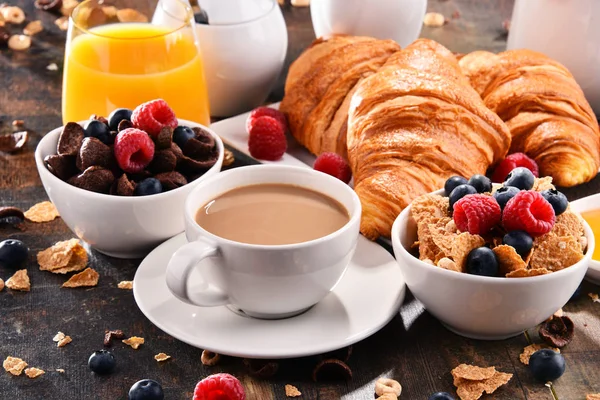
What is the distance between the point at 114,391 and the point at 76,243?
42cm

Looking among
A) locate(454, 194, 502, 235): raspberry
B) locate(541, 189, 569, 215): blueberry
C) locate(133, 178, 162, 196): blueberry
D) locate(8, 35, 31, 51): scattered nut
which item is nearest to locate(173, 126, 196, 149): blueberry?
locate(133, 178, 162, 196): blueberry

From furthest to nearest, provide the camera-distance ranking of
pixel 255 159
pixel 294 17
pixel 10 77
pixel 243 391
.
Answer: pixel 294 17, pixel 10 77, pixel 255 159, pixel 243 391

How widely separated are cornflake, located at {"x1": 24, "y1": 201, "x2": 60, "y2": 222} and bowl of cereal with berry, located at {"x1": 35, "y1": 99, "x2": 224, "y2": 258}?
0.49 ft

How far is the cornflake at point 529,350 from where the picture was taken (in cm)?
139

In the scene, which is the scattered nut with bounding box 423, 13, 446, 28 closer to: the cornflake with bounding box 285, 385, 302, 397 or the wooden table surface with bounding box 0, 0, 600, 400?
the wooden table surface with bounding box 0, 0, 600, 400

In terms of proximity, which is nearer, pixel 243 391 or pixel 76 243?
pixel 243 391

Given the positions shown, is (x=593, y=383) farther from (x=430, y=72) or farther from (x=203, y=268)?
(x=430, y=72)

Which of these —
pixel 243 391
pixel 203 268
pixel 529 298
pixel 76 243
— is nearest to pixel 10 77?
pixel 76 243

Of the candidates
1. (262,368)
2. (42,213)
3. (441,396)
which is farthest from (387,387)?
(42,213)

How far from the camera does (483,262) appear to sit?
1335 mm

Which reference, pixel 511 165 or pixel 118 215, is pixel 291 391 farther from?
pixel 511 165

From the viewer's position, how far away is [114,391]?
51.3 inches

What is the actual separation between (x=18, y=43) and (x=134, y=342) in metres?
1.38

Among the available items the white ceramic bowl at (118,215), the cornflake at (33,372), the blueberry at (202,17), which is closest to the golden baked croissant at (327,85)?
the blueberry at (202,17)
